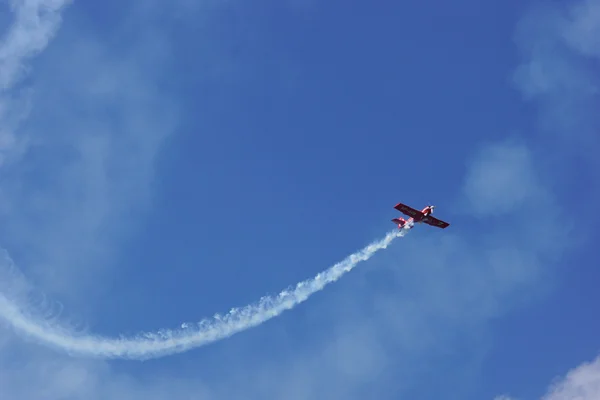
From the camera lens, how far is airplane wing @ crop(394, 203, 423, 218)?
115 meters

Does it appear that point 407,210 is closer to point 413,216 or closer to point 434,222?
point 413,216

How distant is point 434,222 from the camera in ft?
398

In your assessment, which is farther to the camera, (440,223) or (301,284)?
(440,223)

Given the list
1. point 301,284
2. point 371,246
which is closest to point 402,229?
point 371,246

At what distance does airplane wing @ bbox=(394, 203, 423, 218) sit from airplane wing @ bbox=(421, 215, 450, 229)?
7.70ft

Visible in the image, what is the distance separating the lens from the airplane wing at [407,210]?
115 metres

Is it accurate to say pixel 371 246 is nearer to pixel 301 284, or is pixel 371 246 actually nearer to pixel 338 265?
pixel 338 265

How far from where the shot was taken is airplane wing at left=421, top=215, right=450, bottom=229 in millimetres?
119250

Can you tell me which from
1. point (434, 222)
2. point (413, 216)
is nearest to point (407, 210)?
point (413, 216)

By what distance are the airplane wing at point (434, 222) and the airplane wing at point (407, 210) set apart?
235 cm

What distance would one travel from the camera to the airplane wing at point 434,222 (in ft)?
391

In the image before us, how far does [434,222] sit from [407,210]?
7823 millimetres

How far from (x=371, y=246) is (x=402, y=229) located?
20.9ft

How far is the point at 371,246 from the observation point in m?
115
